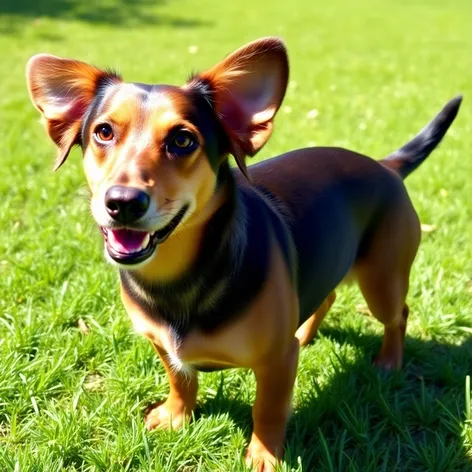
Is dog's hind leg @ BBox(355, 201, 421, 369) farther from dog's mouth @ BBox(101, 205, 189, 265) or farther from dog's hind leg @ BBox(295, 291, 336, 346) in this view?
dog's mouth @ BBox(101, 205, 189, 265)

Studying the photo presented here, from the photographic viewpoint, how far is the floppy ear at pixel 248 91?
2.28 m

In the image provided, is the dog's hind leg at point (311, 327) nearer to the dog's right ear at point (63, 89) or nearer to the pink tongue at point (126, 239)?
the pink tongue at point (126, 239)

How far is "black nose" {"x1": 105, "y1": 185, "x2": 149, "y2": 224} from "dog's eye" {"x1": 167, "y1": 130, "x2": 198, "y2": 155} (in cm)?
29

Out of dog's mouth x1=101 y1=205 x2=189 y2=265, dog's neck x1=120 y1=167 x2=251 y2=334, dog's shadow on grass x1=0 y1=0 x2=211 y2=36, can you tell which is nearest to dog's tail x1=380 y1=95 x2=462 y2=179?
dog's neck x1=120 y1=167 x2=251 y2=334

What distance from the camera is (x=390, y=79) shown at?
9.99m

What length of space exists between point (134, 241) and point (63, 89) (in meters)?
0.76

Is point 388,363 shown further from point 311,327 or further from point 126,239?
point 126,239

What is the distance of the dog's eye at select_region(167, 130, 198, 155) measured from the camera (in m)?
2.21

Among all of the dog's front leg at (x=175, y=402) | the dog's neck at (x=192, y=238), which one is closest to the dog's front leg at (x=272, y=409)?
the dog's front leg at (x=175, y=402)

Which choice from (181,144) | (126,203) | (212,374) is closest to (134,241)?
(126,203)

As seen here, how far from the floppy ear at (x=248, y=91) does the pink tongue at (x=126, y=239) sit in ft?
1.56

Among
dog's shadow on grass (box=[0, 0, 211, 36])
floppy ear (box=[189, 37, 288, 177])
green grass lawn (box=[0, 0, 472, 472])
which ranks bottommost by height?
dog's shadow on grass (box=[0, 0, 211, 36])

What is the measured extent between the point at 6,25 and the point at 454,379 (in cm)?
1415

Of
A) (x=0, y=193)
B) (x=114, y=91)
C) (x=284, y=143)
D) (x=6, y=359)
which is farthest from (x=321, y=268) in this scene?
(x=284, y=143)
